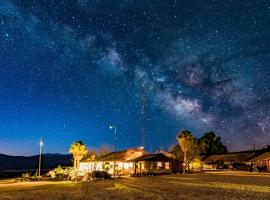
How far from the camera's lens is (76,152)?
75.1 metres

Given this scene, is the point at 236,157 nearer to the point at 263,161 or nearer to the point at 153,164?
the point at 263,161

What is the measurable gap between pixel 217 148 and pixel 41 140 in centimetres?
7540

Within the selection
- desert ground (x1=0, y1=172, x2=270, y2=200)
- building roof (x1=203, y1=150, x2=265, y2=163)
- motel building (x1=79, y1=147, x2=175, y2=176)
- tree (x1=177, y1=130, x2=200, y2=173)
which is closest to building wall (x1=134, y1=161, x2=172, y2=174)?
motel building (x1=79, y1=147, x2=175, y2=176)

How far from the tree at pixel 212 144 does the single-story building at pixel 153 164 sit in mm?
53664

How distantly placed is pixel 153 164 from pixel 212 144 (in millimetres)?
58312

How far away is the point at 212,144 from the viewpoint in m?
120

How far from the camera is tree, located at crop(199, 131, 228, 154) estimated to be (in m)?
119

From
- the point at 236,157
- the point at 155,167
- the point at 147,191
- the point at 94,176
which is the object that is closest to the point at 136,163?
the point at 155,167

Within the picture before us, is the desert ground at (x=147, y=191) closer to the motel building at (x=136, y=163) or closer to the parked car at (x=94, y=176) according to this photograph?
the parked car at (x=94, y=176)

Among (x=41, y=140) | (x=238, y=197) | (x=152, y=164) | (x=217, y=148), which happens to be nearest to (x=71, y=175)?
(x=41, y=140)

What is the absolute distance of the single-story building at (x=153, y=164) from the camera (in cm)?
6012

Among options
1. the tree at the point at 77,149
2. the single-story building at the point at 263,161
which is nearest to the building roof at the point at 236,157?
the single-story building at the point at 263,161

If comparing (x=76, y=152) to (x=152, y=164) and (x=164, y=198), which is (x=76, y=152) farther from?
(x=164, y=198)

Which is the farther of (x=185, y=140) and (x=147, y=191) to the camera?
(x=185, y=140)
